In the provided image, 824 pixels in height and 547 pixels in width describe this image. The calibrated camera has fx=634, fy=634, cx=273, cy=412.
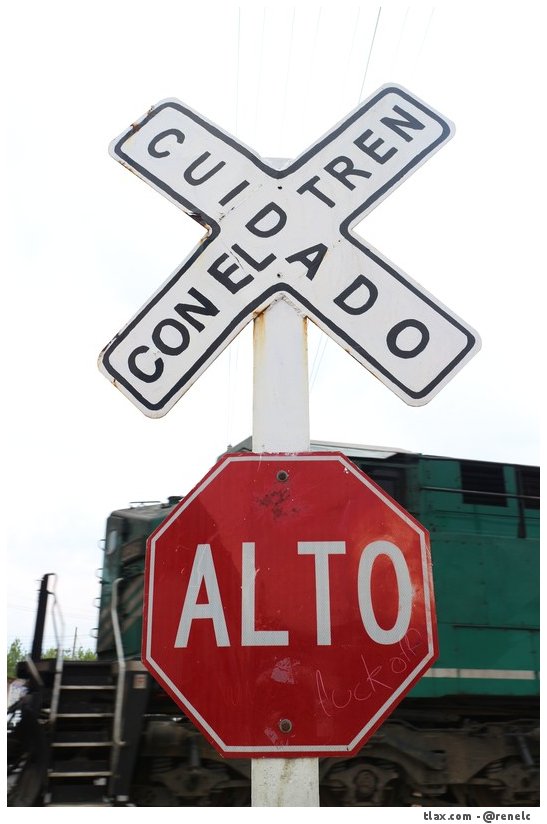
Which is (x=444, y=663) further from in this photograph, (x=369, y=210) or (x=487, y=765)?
(x=369, y=210)

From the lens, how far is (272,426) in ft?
5.08

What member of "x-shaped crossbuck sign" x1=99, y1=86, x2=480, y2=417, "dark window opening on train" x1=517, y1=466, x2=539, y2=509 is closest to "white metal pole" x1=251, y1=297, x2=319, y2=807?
"x-shaped crossbuck sign" x1=99, y1=86, x2=480, y2=417

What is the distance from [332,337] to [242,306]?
9.6 inches

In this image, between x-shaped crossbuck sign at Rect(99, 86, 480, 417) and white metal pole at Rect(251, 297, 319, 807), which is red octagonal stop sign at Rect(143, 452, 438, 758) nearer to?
white metal pole at Rect(251, 297, 319, 807)

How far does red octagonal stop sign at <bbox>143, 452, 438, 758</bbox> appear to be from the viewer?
1.26 meters

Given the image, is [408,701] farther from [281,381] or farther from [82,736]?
[281,381]

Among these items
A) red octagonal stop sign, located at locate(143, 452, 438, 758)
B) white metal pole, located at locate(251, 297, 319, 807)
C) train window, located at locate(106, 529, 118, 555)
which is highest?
train window, located at locate(106, 529, 118, 555)

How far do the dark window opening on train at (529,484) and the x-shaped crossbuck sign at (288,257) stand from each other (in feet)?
18.7

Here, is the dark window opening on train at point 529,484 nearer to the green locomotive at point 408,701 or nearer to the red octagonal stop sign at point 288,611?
the green locomotive at point 408,701

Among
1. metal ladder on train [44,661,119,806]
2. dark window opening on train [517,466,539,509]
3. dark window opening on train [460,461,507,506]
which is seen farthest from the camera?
dark window opening on train [517,466,539,509]

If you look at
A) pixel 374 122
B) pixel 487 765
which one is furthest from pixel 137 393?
pixel 487 765

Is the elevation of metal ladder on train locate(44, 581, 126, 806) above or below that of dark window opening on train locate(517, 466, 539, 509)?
below

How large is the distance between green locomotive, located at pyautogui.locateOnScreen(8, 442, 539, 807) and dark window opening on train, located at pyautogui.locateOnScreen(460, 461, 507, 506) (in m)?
0.01

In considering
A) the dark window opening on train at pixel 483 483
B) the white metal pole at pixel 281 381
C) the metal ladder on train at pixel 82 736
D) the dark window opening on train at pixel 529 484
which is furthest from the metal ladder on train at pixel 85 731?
the white metal pole at pixel 281 381
